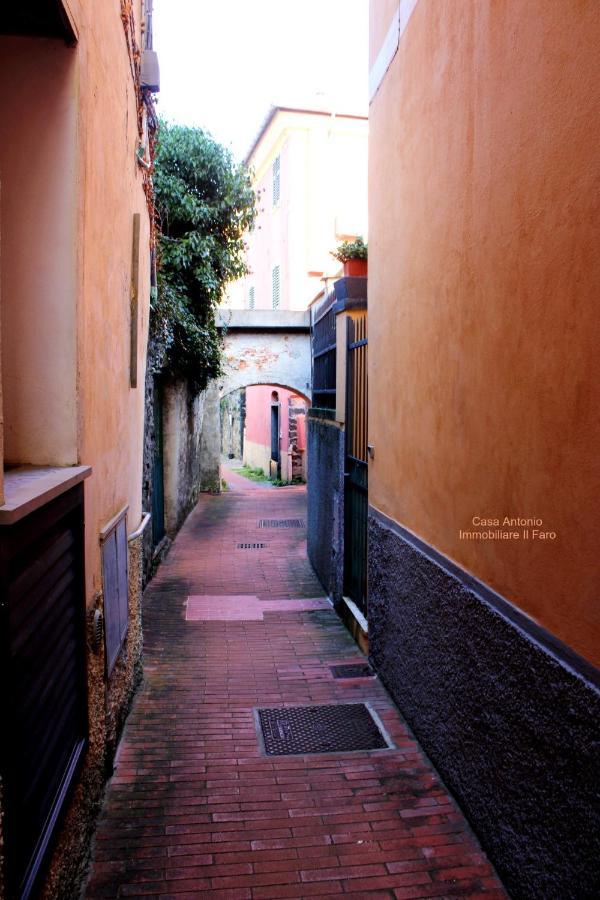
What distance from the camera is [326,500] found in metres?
9.45

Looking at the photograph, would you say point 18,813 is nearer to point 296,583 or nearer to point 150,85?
point 150,85

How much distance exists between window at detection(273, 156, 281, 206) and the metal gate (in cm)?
1705

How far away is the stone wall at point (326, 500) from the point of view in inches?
329

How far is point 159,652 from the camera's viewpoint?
688 cm

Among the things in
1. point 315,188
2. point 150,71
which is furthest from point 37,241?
point 315,188

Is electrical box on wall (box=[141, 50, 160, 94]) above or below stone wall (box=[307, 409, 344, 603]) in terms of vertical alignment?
above

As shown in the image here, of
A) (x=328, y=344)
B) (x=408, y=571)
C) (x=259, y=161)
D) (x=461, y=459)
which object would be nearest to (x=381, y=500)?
(x=408, y=571)

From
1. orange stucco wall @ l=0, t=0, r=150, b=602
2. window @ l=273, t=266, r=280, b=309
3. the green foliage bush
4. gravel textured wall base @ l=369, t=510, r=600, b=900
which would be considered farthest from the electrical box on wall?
window @ l=273, t=266, r=280, b=309

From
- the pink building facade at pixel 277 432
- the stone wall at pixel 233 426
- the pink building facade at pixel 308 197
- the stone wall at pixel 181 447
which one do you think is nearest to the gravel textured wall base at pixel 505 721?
the stone wall at pixel 181 447

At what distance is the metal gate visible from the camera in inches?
291

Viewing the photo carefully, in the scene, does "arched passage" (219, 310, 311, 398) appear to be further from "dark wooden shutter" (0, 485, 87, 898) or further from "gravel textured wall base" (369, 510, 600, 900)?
"dark wooden shutter" (0, 485, 87, 898)

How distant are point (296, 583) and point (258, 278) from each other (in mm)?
20256

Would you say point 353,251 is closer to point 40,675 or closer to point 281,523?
point 40,675

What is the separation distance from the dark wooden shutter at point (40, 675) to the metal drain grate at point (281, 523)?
1082cm
